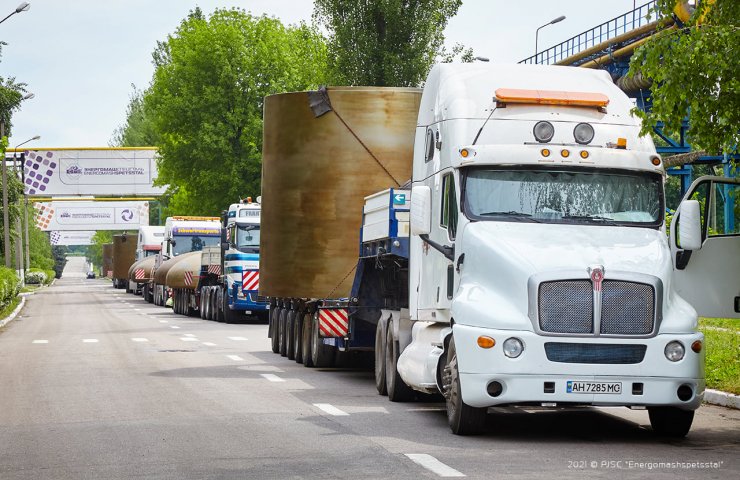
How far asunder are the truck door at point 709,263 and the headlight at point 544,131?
1.36m

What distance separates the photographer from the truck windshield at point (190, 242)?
185ft

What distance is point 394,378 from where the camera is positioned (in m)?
15.4

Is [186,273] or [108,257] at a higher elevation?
[108,257]

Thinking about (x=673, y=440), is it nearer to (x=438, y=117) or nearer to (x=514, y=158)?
(x=514, y=158)

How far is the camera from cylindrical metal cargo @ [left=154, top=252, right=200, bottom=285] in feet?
165

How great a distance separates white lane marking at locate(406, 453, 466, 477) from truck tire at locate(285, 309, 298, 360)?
40.8 ft

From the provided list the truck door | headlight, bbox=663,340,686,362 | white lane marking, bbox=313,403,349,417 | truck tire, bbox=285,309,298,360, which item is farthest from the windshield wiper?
truck tire, bbox=285,309,298,360

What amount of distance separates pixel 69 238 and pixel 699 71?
15442cm

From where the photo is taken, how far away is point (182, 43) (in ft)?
225

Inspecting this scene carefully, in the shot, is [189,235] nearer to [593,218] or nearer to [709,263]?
[593,218]

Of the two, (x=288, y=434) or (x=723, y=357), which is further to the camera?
(x=723, y=357)

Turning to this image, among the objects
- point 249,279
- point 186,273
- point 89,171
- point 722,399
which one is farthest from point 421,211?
point 89,171

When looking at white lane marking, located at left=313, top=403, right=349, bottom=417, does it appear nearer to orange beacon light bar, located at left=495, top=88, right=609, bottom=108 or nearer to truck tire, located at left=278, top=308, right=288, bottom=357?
orange beacon light bar, located at left=495, top=88, right=609, bottom=108

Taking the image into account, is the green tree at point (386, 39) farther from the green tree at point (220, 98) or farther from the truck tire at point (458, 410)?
→ the truck tire at point (458, 410)
